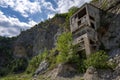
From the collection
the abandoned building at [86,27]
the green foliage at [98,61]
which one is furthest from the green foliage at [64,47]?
the green foliage at [98,61]

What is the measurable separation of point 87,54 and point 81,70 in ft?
12.5

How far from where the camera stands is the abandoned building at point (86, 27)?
40.8 m

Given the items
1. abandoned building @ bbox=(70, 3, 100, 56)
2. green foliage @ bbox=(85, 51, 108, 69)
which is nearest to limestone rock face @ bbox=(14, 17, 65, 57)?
abandoned building @ bbox=(70, 3, 100, 56)

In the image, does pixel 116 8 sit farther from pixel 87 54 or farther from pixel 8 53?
pixel 8 53

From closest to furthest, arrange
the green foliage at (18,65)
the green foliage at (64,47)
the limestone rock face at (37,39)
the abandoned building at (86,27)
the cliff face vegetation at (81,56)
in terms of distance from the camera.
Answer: the cliff face vegetation at (81,56) → the abandoned building at (86,27) → the green foliage at (64,47) → the limestone rock face at (37,39) → the green foliage at (18,65)

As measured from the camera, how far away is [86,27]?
42.8m

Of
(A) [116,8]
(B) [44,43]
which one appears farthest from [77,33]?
(B) [44,43]

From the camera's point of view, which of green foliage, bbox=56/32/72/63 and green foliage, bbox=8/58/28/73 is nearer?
green foliage, bbox=56/32/72/63

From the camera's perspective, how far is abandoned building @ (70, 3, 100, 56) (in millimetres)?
40812

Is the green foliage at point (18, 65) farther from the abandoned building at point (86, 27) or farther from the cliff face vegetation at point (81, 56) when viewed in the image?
the abandoned building at point (86, 27)

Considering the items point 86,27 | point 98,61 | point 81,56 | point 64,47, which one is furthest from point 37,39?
point 98,61

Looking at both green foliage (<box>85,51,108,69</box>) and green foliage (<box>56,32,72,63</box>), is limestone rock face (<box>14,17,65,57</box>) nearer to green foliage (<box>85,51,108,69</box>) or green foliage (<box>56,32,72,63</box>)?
green foliage (<box>56,32,72,63</box>)

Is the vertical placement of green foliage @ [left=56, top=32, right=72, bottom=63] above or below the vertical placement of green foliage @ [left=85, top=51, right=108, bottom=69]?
above

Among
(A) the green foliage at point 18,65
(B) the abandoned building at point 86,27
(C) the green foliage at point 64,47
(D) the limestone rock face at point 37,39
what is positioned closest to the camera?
(B) the abandoned building at point 86,27
